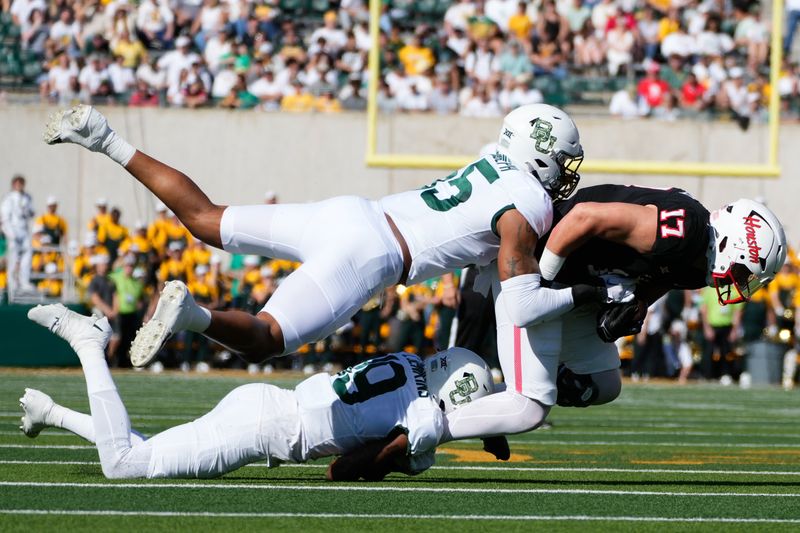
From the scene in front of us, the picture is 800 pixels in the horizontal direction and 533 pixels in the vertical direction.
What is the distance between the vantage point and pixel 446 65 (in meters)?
17.5

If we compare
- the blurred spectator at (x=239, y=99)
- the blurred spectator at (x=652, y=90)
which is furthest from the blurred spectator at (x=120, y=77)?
the blurred spectator at (x=652, y=90)

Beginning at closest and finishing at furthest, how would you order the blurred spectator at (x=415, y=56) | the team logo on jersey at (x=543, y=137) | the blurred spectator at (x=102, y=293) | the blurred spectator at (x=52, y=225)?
the team logo on jersey at (x=543, y=137) → the blurred spectator at (x=102, y=293) → the blurred spectator at (x=52, y=225) → the blurred spectator at (x=415, y=56)

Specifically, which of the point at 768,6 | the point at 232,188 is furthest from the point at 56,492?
the point at 768,6

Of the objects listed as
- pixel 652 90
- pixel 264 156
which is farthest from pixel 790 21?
pixel 264 156

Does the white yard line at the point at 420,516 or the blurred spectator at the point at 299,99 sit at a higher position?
the blurred spectator at the point at 299,99

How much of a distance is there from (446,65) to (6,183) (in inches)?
228

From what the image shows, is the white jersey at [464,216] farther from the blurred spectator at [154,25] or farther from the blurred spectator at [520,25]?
the blurred spectator at [154,25]

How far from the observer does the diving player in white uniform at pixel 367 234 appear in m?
5.02

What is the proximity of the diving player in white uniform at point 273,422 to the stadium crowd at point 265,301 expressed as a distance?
33.0 ft

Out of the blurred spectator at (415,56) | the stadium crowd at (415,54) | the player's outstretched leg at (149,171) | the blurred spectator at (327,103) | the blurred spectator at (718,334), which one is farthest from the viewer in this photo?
the blurred spectator at (327,103)

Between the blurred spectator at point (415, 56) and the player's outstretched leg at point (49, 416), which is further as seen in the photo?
the blurred spectator at point (415, 56)

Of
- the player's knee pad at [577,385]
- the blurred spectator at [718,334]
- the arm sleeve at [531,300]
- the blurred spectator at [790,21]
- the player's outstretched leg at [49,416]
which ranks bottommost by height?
the blurred spectator at [718,334]

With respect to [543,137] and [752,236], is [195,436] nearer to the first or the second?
[543,137]

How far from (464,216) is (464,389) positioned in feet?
2.21
